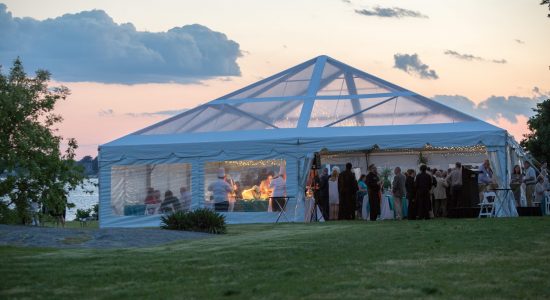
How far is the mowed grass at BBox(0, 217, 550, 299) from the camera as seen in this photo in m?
10.5

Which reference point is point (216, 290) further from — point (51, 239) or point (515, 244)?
point (51, 239)

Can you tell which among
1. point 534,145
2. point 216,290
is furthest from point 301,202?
point 534,145

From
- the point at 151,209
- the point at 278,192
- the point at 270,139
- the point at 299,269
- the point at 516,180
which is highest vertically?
the point at 270,139

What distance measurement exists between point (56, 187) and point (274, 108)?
8091 mm

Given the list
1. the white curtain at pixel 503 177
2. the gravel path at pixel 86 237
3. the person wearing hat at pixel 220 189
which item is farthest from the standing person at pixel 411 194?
the gravel path at pixel 86 237

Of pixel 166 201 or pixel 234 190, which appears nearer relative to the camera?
Result: pixel 234 190

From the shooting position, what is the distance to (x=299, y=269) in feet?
42.0

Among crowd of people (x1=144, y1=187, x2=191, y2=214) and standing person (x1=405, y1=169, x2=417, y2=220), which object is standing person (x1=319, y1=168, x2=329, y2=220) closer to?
standing person (x1=405, y1=169, x2=417, y2=220)

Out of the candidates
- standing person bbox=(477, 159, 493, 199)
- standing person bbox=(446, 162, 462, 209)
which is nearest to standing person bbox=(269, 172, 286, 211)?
standing person bbox=(446, 162, 462, 209)

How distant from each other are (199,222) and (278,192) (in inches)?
319

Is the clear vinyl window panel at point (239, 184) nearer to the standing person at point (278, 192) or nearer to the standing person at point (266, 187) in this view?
the standing person at point (266, 187)

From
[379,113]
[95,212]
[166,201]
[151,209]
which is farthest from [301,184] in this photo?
[95,212]

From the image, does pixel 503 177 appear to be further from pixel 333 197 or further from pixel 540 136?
pixel 540 136

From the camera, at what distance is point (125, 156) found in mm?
32656
